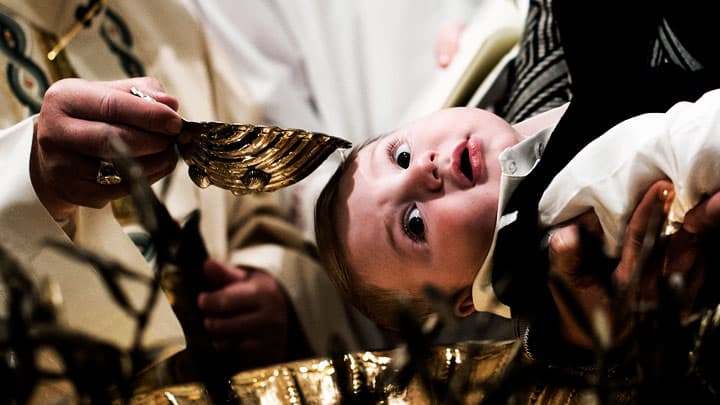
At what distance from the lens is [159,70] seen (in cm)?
105

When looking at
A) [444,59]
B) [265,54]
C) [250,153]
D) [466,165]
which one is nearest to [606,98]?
[466,165]

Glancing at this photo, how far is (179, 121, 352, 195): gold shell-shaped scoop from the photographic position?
568 mm

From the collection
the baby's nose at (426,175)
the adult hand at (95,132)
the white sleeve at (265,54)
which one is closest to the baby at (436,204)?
the baby's nose at (426,175)

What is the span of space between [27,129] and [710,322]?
512 mm

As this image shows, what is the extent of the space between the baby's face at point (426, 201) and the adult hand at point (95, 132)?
0.56ft

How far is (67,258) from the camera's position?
2.39 feet

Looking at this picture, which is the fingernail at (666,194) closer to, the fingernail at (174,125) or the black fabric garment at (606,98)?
the black fabric garment at (606,98)

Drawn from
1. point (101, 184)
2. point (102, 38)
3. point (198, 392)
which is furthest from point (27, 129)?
point (102, 38)

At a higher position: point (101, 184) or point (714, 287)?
point (101, 184)

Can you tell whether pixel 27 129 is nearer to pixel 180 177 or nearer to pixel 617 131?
pixel 180 177

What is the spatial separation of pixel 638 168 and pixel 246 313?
0.57 m

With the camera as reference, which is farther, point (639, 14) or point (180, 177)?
point (180, 177)

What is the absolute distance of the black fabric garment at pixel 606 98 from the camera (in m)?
0.61

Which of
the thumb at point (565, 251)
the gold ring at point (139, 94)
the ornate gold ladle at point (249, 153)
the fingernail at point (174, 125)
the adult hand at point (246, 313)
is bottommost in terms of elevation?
the adult hand at point (246, 313)
